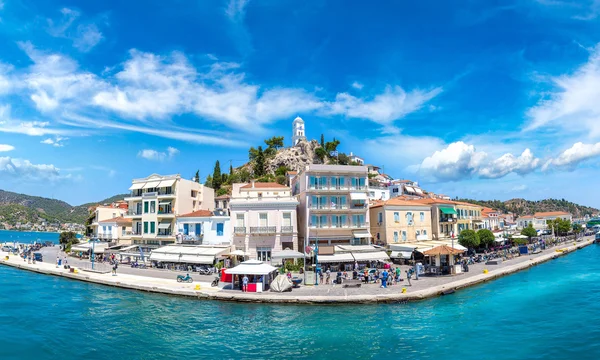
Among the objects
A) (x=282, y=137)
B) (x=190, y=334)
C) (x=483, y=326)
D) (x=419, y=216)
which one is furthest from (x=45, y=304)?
(x=282, y=137)

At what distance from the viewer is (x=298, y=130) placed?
142750 mm

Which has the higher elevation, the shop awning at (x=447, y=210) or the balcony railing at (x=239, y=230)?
the shop awning at (x=447, y=210)

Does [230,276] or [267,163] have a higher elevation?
[267,163]

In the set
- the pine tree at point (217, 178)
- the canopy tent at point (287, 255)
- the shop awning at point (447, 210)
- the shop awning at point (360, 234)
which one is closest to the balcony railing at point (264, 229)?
the canopy tent at point (287, 255)

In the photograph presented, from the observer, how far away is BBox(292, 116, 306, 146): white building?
462 feet

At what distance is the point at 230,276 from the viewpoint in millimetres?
32469

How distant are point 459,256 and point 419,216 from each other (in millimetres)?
6683

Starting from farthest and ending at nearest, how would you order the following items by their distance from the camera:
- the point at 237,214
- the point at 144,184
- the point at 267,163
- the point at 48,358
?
the point at 267,163 < the point at 144,184 < the point at 237,214 < the point at 48,358

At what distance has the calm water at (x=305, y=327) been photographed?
18172 mm

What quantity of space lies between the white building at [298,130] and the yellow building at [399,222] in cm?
9364

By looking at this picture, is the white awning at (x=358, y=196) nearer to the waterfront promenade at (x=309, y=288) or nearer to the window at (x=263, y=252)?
the waterfront promenade at (x=309, y=288)

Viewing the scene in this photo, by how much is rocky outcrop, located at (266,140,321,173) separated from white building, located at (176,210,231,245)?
6140 centimetres

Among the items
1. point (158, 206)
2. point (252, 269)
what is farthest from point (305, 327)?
point (158, 206)

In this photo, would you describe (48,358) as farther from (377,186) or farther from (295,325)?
(377,186)
